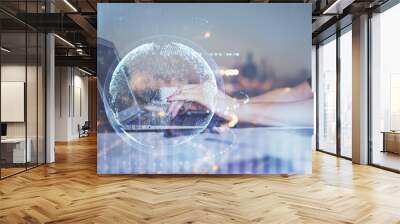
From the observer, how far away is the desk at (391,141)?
6977mm

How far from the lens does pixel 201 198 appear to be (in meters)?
4.60

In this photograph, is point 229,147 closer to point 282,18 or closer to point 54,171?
point 282,18

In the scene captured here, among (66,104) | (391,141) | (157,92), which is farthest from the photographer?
(66,104)

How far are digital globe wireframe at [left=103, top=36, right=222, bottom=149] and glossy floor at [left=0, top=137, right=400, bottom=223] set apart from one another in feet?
2.65

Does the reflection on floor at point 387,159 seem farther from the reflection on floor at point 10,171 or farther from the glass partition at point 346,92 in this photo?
the reflection on floor at point 10,171

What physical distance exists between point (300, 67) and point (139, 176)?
3397 mm

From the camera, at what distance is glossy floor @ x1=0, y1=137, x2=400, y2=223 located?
3756 millimetres

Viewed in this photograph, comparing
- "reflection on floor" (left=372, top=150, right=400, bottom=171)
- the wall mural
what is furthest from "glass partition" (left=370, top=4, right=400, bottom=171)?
the wall mural

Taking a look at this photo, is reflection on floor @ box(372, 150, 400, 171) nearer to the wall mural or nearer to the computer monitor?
the wall mural

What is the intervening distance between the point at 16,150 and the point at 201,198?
13.7 ft

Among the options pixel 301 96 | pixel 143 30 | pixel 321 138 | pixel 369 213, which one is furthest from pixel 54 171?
pixel 321 138

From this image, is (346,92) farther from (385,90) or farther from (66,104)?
(66,104)

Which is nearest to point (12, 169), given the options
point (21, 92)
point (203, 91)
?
point (21, 92)

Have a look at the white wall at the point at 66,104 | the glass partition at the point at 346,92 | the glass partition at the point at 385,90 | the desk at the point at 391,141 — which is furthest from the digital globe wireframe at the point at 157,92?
the white wall at the point at 66,104
